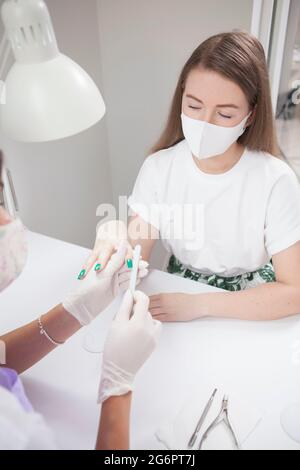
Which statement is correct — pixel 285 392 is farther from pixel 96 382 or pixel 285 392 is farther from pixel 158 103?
pixel 158 103

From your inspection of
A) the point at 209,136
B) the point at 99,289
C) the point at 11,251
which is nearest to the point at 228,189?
the point at 209,136

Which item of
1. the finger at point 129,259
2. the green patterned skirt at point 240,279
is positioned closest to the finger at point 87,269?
the finger at point 129,259

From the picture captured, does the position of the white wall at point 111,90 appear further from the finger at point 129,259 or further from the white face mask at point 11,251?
the white face mask at point 11,251

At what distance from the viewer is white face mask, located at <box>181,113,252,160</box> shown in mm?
1203

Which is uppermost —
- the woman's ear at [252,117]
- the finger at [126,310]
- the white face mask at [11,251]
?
the woman's ear at [252,117]

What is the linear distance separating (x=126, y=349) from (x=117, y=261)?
0.33 metres

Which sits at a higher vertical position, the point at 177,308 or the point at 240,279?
the point at 177,308

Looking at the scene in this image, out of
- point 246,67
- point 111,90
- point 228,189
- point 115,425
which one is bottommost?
point 115,425

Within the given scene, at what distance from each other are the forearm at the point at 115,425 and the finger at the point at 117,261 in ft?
1.29

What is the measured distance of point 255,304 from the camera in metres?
1.14

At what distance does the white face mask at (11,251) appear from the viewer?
76 centimetres

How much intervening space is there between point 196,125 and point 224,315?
587 millimetres

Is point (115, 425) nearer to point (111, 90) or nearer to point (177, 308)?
point (177, 308)
